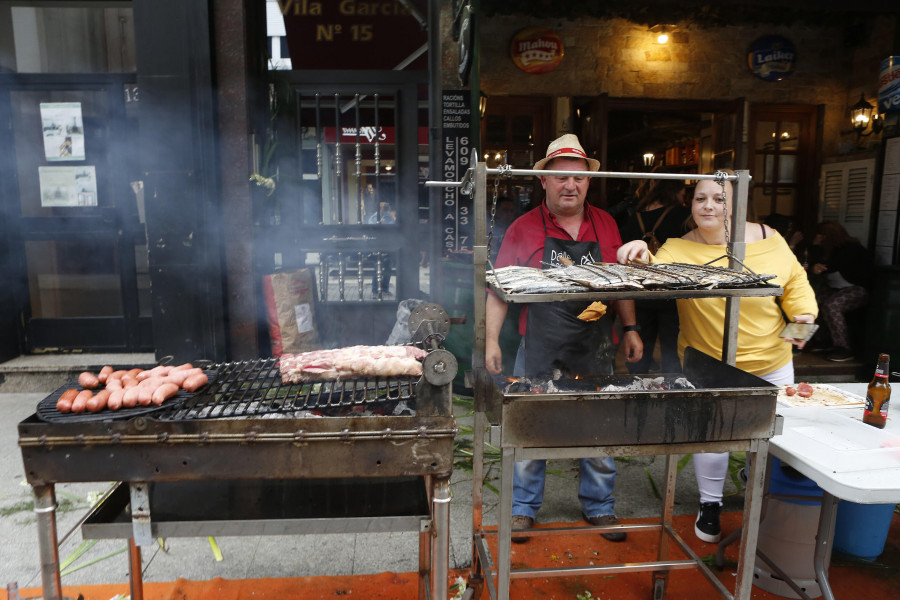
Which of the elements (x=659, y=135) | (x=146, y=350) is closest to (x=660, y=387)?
(x=146, y=350)

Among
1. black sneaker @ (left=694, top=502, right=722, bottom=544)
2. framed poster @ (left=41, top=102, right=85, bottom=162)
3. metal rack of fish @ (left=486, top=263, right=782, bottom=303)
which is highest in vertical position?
framed poster @ (left=41, top=102, right=85, bottom=162)

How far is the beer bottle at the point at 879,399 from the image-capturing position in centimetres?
297

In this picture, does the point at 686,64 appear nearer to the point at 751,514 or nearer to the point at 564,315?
the point at 564,315

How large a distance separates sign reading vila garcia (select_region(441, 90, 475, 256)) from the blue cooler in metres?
4.24

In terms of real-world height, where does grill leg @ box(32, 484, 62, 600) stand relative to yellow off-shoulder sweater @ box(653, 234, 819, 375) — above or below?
below

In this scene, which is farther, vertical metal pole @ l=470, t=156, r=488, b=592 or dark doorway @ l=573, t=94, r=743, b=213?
dark doorway @ l=573, t=94, r=743, b=213

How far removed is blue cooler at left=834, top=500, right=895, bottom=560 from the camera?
3516 mm

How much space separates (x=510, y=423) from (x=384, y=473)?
1.93 feet

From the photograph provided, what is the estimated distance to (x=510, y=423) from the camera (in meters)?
2.54

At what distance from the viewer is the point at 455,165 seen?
654cm

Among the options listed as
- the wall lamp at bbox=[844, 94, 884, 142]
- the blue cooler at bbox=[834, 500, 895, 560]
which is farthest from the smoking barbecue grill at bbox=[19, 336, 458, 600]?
the wall lamp at bbox=[844, 94, 884, 142]

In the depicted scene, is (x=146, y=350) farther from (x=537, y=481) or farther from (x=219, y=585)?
(x=537, y=481)

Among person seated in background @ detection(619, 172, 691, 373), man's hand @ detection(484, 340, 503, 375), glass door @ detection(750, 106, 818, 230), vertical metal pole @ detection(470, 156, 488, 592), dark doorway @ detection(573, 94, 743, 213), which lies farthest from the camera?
glass door @ detection(750, 106, 818, 230)

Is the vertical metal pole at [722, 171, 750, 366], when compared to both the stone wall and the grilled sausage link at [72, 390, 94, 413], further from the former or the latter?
the stone wall
